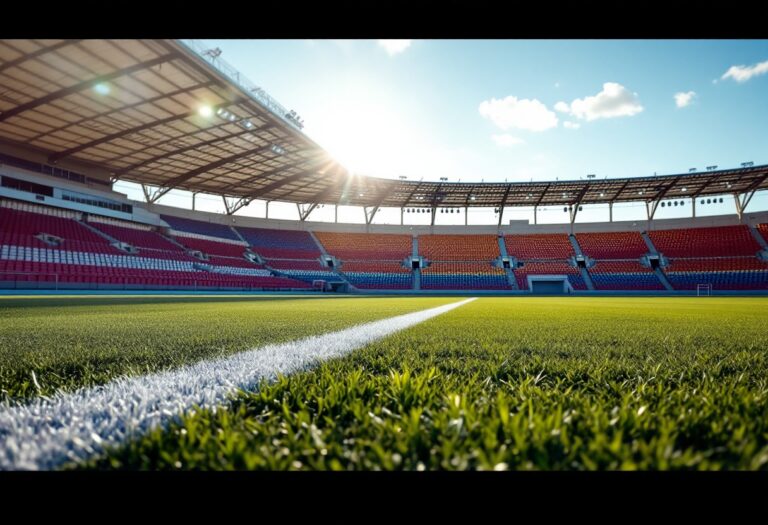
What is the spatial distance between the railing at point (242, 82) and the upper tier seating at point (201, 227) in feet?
60.1

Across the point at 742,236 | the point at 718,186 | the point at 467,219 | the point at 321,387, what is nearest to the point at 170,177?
the point at 467,219

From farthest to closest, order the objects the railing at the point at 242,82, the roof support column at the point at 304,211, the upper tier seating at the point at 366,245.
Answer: the roof support column at the point at 304,211
the upper tier seating at the point at 366,245
the railing at the point at 242,82

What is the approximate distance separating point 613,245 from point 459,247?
15491mm

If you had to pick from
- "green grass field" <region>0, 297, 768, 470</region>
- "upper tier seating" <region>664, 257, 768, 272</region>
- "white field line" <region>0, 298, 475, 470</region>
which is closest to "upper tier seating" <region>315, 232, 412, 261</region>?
"upper tier seating" <region>664, 257, 768, 272</region>

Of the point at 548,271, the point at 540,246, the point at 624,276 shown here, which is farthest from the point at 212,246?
the point at 624,276

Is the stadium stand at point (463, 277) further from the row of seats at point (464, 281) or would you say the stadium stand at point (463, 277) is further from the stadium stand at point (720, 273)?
the stadium stand at point (720, 273)

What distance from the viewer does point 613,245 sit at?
1516 inches

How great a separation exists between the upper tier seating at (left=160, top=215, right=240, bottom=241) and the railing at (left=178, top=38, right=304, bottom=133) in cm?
1831

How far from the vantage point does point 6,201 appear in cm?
2325

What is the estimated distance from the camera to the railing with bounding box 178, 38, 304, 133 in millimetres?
15438

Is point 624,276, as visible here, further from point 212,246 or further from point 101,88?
point 101,88

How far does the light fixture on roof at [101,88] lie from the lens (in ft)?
55.5

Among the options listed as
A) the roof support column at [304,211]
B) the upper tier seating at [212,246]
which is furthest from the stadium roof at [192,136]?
the upper tier seating at [212,246]
